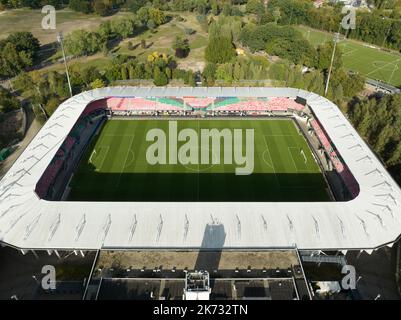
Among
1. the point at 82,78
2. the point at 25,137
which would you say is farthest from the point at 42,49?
the point at 25,137

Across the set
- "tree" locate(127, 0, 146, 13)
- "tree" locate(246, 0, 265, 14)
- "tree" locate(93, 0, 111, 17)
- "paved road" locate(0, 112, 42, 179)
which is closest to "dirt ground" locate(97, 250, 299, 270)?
"paved road" locate(0, 112, 42, 179)

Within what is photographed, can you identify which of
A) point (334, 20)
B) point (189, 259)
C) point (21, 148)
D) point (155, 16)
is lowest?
point (21, 148)

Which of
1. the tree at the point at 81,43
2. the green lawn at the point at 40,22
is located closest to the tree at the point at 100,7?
the green lawn at the point at 40,22

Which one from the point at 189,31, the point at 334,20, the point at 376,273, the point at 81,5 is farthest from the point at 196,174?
the point at 81,5

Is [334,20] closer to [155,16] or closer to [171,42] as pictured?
[171,42]

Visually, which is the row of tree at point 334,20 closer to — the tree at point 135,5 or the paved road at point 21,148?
the tree at point 135,5

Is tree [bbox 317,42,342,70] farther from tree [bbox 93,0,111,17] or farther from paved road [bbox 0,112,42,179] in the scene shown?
tree [bbox 93,0,111,17]
